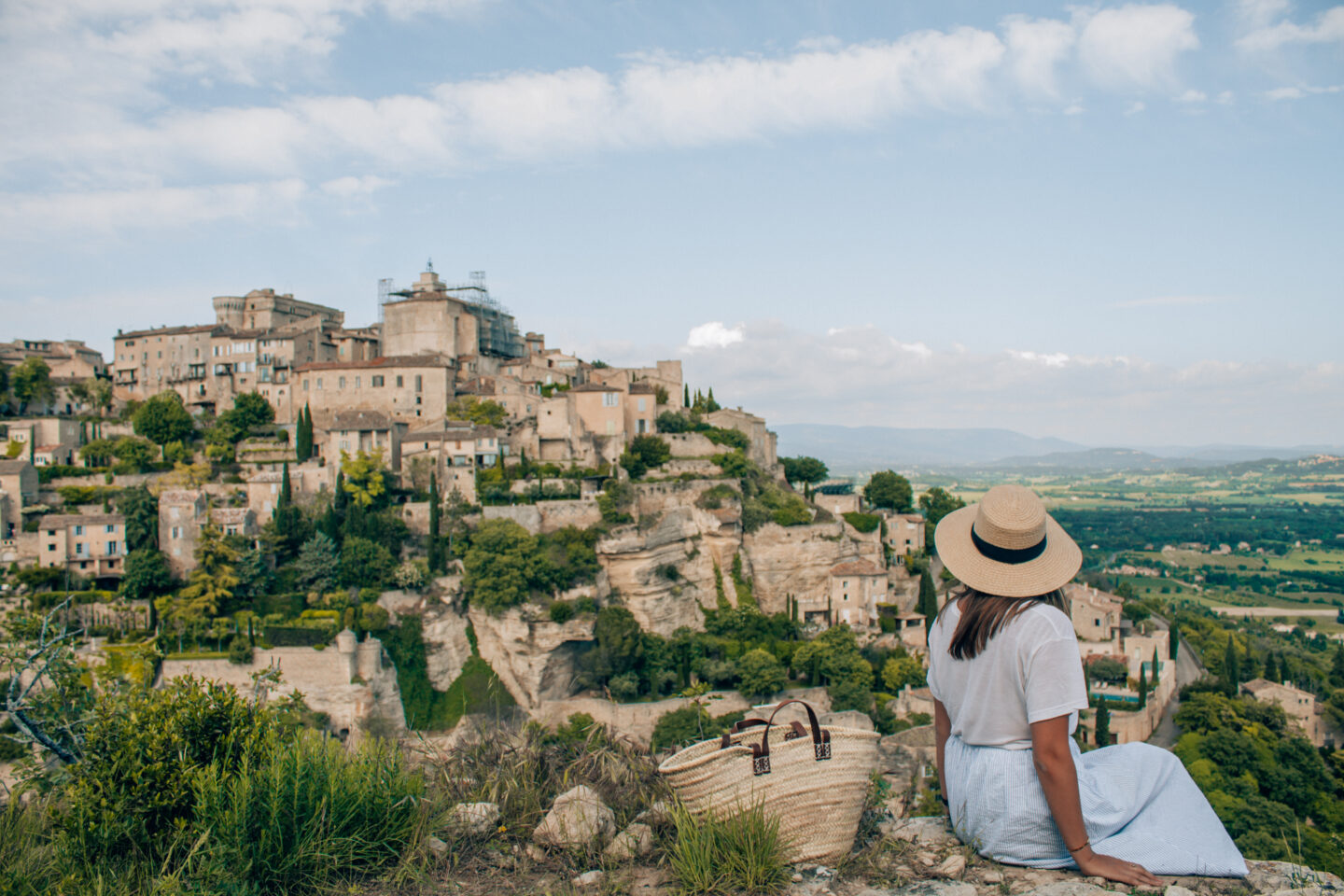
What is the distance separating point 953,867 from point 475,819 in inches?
114

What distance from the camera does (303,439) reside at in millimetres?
35438

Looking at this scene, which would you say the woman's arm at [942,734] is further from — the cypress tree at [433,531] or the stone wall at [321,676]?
the cypress tree at [433,531]

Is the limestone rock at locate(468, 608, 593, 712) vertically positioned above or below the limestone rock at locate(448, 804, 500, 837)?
below

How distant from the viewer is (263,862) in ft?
15.3

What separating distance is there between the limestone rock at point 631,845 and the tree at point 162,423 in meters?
38.6

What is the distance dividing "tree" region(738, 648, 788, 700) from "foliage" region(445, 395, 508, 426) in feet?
50.3

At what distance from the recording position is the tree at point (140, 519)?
29.2 m

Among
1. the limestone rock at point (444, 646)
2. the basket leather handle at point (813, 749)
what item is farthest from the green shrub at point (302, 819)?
the limestone rock at point (444, 646)

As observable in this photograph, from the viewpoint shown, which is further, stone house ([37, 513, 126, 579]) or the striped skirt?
stone house ([37, 513, 126, 579])

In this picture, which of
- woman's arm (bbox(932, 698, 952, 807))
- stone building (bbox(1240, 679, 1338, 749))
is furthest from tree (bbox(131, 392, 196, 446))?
stone building (bbox(1240, 679, 1338, 749))

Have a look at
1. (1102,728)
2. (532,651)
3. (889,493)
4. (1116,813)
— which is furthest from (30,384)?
(1116,813)

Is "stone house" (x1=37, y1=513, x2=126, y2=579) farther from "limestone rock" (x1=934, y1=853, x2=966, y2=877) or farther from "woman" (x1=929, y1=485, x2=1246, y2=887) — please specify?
"woman" (x1=929, y1=485, x2=1246, y2=887)

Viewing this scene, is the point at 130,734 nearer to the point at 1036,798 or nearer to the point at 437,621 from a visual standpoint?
the point at 1036,798

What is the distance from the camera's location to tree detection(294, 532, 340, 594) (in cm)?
2898
